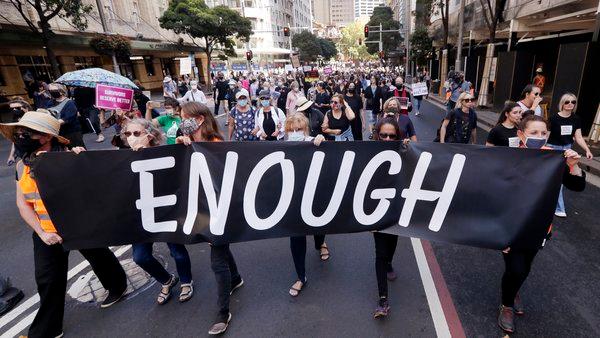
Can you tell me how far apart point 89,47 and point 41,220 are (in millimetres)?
25900

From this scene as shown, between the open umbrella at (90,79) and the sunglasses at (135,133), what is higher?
the open umbrella at (90,79)

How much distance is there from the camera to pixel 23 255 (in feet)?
14.3

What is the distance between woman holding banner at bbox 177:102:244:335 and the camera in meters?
2.82

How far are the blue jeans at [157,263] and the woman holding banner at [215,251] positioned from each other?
1.48 ft

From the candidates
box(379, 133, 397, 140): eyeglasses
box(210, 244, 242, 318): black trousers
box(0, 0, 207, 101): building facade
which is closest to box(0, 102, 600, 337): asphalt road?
box(210, 244, 242, 318): black trousers

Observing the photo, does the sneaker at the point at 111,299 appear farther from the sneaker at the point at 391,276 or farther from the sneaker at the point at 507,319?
the sneaker at the point at 507,319

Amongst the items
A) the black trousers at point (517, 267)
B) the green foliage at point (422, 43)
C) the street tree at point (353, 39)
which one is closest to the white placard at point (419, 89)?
the black trousers at point (517, 267)

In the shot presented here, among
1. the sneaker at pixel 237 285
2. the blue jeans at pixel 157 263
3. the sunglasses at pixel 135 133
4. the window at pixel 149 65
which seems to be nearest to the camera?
the sunglasses at pixel 135 133

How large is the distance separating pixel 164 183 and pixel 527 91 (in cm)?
525

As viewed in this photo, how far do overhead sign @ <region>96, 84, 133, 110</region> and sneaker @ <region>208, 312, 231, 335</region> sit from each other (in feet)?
15.2

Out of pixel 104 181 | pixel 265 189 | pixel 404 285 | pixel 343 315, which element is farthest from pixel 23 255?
pixel 404 285

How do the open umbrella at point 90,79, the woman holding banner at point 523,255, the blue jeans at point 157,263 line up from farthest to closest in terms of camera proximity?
1. the open umbrella at point 90,79
2. the blue jeans at point 157,263
3. the woman holding banner at point 523,255

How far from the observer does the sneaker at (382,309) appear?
2.90 metres

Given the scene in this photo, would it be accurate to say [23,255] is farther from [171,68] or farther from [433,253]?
[171,68]
